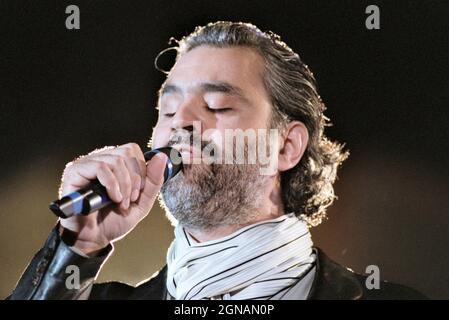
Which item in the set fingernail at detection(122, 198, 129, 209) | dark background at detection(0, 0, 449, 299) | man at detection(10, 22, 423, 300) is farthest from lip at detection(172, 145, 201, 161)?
dark background at detection(0, 0, 449, 299)

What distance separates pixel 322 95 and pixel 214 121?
56cm

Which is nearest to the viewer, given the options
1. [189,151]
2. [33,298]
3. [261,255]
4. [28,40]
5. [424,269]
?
[33,298]

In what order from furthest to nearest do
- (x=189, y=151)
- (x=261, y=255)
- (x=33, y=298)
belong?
(x=261, y=255)
(x=189, y=151)
(x=33, y=298)

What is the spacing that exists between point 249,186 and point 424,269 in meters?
0.70

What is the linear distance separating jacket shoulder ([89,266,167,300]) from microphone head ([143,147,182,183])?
50 centimetres

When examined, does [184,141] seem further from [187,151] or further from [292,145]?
[292,145]

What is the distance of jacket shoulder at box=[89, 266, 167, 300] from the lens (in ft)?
5.98

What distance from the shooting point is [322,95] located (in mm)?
2047

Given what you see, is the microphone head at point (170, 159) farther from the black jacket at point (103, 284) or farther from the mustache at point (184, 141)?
the black jacket at point (103, 284)

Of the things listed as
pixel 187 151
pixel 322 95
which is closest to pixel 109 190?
pixel 187 151

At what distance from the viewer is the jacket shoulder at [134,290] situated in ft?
5.98
